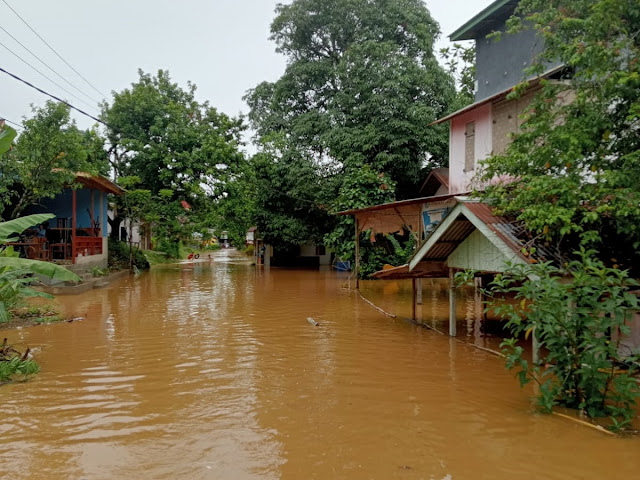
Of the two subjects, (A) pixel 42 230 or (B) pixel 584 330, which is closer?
(B) pixel 584 330

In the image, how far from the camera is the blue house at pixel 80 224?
65.1 feet

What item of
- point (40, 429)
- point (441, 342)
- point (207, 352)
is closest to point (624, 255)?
point (441, 342)

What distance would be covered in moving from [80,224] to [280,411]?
67.0 ft

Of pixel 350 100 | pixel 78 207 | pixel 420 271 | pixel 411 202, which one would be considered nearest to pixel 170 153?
pixel 78 207

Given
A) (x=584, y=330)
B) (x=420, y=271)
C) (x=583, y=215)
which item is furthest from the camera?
(x=420, y=271)

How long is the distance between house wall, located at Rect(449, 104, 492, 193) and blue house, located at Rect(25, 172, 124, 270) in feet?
44.0

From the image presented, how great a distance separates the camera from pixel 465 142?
16656mm

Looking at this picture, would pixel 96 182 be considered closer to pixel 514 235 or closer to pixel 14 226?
pixel 14 226

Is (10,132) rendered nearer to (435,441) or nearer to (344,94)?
(435,441)

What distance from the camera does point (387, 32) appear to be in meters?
26.5

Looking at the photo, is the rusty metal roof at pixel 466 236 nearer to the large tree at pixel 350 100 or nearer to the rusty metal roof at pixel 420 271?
the rusty metal roof at pixel 420 271

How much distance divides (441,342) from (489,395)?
11.6ft

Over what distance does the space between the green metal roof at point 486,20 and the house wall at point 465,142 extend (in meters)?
2.96

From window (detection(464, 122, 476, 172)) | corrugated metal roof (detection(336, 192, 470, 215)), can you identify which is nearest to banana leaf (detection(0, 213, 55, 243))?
corrugated metal roof (detection(336, 192, 470, 215))
